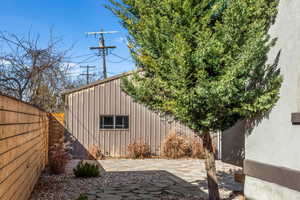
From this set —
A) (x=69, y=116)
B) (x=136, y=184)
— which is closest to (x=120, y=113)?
(x=69, y=116)

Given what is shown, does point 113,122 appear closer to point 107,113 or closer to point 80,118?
point 107,113

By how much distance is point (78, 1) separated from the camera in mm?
14945

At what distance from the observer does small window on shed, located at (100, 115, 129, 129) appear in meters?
11.4

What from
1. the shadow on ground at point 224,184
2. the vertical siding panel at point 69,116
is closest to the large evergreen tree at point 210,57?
the shadow on ground at point 224,184

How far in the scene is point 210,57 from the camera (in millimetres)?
3859

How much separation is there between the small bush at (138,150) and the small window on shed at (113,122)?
82 cm

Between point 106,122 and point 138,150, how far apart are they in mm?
1742

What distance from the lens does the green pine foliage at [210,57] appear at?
147 inches

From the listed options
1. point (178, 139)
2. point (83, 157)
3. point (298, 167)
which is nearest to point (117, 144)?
point (83, 157)

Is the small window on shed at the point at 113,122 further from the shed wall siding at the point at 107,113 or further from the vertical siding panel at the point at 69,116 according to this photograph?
the vertical siding panel at the point at 69,116

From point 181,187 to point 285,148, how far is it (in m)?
2.89

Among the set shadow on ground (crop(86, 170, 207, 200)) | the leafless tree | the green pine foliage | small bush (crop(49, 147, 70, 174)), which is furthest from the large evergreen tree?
the leafless tree

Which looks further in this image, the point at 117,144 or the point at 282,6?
the point at 117,144

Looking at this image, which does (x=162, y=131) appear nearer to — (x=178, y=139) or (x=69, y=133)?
(x=178, y=139)
